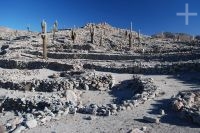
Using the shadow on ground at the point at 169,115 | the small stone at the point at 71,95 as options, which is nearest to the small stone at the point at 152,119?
the shadow on ground at the point at 169,115

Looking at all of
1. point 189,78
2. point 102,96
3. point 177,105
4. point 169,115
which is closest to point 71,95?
point 102,96

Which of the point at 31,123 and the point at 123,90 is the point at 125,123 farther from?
the point at 123,90

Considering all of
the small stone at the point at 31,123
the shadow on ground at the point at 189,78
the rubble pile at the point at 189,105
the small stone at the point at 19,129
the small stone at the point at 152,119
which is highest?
the shadow on ground at the point at 189,78

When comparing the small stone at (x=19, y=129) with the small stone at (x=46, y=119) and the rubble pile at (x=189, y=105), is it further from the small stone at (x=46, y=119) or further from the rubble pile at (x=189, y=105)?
the rubble pile at (x=189, y=105)

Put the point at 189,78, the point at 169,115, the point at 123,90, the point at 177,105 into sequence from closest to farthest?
the point at 169,115, the point at 177,105, the point at 123,90, the point at 189,78

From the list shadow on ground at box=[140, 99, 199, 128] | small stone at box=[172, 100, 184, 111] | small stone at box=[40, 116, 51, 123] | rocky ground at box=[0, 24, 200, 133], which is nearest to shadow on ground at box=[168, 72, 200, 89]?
rocky ground at box=[0, 24, 200, 133]

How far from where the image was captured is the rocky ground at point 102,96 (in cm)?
1541

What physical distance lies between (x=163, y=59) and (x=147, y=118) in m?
21.9

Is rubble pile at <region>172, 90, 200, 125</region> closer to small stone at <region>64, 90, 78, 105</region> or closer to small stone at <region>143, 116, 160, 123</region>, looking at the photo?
small stone at <region>143, 116, 160, 123</region>

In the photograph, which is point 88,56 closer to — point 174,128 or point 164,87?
point 164,87

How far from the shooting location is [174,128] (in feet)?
48.8

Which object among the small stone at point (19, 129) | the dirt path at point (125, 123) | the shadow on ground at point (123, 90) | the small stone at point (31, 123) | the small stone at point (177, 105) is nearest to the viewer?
the small stone at point (19, 129)

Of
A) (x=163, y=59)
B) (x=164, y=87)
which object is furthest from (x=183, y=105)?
(x=163, y=59)

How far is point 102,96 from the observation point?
79.1 ft
